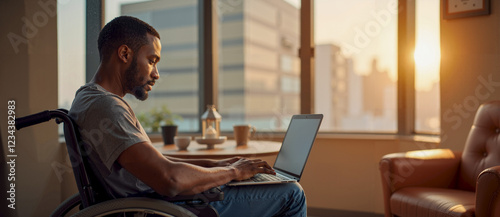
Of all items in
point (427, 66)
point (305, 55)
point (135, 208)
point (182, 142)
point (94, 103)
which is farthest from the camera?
point (305, 55)

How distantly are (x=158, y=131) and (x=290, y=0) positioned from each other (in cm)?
171

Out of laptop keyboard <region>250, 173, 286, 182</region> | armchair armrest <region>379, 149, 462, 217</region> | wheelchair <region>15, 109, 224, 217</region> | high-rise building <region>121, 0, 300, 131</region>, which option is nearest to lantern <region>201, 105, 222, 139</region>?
laptop keyboard <region>250, 173, 286, 182</region>

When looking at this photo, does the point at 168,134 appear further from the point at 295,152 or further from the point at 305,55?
the point at 305,55

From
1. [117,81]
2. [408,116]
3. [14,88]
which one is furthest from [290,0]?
[117,81]

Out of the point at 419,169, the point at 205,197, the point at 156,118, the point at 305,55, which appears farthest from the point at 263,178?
the point at 156,118

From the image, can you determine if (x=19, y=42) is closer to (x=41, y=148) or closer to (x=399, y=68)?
(x=41, y=148)

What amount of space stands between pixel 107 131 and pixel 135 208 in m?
0.22

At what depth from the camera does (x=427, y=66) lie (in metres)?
3.04

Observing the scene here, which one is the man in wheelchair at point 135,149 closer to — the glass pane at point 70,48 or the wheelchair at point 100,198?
the wheelchair at point 100,198

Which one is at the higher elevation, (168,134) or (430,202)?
(168,134)

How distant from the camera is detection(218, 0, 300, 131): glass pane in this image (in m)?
3.65

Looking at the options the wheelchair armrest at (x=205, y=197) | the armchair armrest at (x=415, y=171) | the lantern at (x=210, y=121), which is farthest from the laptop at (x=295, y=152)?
the armchair armrest at (x=415, y=171)

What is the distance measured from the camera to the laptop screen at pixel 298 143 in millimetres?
1532

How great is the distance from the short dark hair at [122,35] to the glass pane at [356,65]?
2.34 meters
